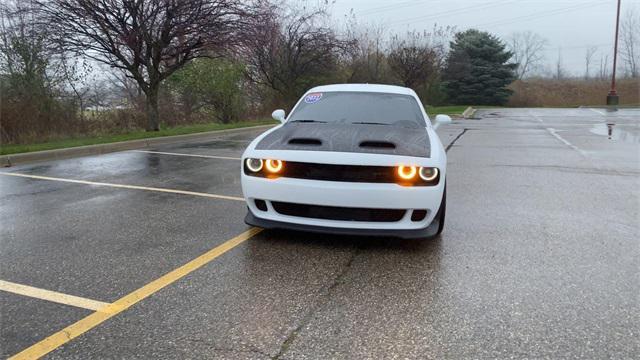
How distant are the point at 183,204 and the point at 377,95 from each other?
2.78 metres

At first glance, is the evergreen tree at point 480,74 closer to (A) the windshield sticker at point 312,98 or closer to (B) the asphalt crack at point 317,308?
(A) the windshield sticker at point 312,98

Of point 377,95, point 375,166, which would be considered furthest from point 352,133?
point 377,95

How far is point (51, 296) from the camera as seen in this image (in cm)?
330

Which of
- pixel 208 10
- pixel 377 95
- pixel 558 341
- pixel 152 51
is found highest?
pixel 208 10

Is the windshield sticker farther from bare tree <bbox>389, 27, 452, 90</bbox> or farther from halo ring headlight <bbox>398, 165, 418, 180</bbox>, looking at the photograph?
bare tree <bbox>389, 27, 452, 90</bbox>

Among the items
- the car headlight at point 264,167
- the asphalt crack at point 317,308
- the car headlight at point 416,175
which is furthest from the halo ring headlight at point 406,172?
the car headlight at point 264,167

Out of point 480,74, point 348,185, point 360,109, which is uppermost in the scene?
point 480,74

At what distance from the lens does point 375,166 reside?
4.02 meters

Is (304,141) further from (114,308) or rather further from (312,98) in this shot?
(114,308)

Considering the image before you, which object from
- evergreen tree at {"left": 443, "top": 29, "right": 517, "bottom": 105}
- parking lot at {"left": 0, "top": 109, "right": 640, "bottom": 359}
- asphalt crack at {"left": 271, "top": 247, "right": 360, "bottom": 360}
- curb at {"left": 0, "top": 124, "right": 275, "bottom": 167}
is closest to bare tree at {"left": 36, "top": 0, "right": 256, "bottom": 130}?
curb at {"left": 0, "top": 124, "right": 275, "bottom": 167}

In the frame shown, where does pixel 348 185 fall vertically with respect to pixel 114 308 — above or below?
above

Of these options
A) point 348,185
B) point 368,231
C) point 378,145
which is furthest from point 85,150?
point 368,231

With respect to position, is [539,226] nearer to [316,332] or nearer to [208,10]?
[316,332]

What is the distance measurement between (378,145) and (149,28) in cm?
1212
